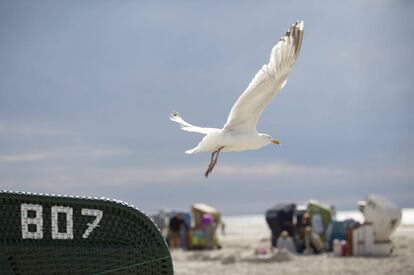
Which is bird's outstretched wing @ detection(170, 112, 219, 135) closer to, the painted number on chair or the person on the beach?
the painted number on chair

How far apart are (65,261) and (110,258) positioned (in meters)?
0.19

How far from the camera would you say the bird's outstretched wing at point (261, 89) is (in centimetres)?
587

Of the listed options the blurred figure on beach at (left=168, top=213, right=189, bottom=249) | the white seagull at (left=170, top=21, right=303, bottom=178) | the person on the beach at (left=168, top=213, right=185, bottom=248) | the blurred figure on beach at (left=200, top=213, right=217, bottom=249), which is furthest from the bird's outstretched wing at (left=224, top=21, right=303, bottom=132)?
the person on the beach at (left=168, top=213, right=185, bottom=248)

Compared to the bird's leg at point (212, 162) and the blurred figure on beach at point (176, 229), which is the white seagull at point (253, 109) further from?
the blurred figure on beach at point (176, 229)

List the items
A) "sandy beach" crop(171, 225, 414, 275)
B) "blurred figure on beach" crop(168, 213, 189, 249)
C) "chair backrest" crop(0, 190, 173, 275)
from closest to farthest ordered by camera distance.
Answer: "chair backrest" crop(0, 190, 173, 275)
"sandy beach" crop(171, 225, 414, 275)
"blurred figure on beach" crop(168, 213, 189, 249)

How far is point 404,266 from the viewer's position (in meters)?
13.5

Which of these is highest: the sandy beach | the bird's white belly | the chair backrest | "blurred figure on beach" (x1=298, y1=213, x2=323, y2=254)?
the bird's white belly

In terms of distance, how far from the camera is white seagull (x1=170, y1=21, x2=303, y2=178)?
5.70 metres

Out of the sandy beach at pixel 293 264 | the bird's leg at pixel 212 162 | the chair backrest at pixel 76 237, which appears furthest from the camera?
the sandy beach at pixel 293 264

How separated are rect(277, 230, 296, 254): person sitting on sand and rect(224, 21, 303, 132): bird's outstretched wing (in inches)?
483

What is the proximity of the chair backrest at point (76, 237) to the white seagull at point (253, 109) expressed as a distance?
2638mm

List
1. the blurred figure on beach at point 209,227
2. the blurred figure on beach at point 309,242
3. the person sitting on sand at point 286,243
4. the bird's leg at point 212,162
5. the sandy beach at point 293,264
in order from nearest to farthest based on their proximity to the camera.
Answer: the bird's leg at point 212,162
the sandy beach at point 293,264
the blurred figure on beach at point 309,242
the person sitting on sand at point 286,243
the blurred figure on beach at point 209,227

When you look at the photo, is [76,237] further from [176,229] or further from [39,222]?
[176,229]

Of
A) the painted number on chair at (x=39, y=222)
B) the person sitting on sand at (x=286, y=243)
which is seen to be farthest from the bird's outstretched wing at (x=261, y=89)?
the person sitting on sand at (x=286, y=243)
